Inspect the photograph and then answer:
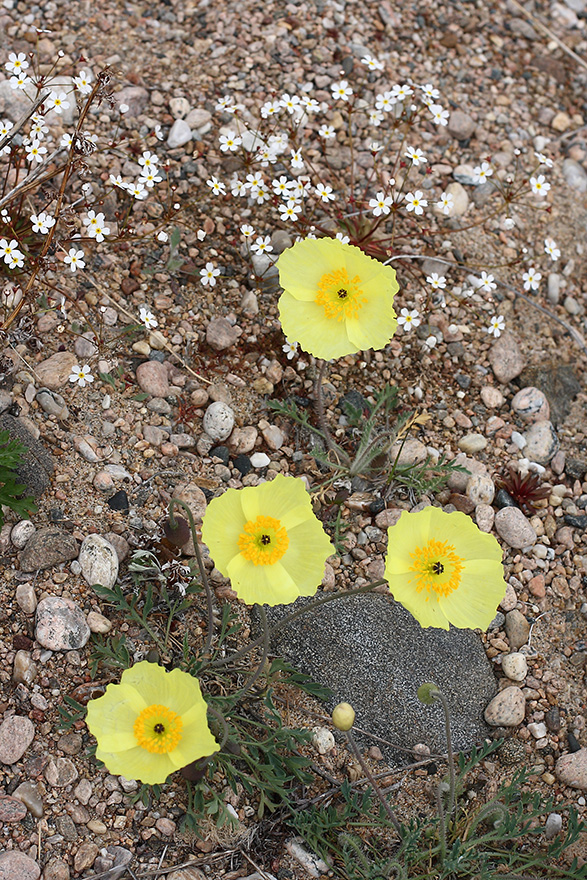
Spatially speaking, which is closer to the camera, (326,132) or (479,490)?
(479,490)

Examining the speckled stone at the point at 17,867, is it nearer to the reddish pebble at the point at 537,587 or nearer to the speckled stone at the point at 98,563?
the speckled stone at the point at 98,563

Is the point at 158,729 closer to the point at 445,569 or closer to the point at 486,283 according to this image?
the point at 445,569

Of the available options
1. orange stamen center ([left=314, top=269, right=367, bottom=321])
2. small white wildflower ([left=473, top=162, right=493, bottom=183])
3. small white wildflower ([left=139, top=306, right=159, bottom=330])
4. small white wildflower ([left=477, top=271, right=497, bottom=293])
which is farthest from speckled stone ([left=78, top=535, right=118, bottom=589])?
small white wildflower ([left=473, top=162, right=493, bottom=183])

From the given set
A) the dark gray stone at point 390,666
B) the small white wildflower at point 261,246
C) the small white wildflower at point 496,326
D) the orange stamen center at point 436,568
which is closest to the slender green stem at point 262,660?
the dark gray stone at point 390,666

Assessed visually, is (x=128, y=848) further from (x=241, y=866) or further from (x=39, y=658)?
(x=39, y=658)

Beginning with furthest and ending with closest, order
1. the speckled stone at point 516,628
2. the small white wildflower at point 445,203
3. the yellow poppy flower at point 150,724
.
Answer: the small white wildflower at point 445,203
the speckled stone at point 516,628
the yellow poppy flower at point 150,724

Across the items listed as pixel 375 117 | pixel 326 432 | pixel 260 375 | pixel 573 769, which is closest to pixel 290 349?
pixel 260 375
